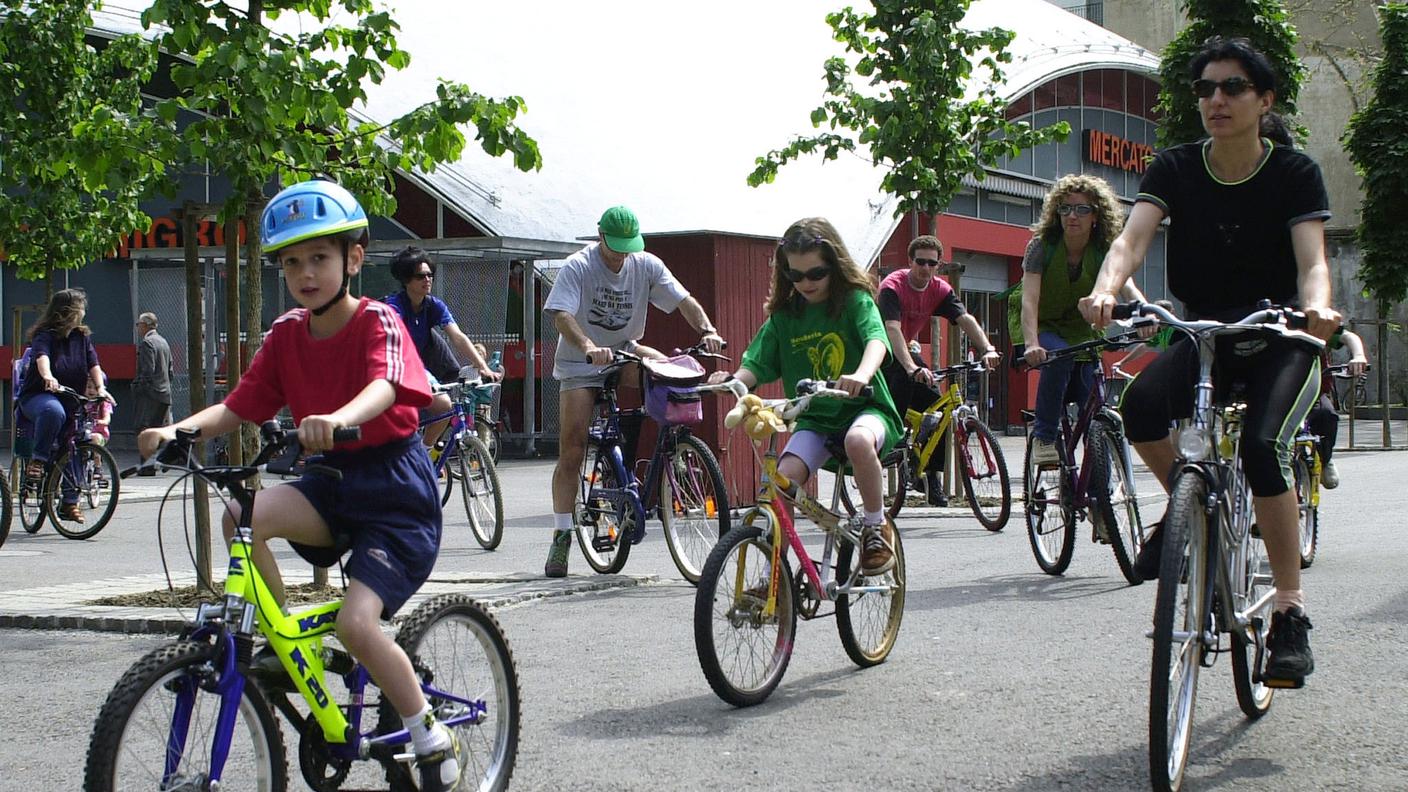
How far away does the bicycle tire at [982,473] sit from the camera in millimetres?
11117

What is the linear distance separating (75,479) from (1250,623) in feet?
33.4

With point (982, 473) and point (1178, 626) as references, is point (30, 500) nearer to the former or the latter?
point (982, 473)

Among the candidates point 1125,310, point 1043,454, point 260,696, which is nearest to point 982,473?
point 1043,454

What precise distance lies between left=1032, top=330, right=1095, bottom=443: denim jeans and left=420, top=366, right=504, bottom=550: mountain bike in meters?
3.63

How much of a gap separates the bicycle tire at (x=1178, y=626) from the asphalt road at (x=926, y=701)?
0.33 m

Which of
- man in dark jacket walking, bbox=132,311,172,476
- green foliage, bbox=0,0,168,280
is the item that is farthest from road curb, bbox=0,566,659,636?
man in dark jacket walking, bbox=132,311,172,476

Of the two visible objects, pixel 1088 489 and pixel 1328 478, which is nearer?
pixel 1088 489

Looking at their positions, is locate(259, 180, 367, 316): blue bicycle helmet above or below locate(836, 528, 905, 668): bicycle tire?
above

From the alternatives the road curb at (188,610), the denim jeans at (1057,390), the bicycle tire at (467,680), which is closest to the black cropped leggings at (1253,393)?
the bicycle tire at (467,680)

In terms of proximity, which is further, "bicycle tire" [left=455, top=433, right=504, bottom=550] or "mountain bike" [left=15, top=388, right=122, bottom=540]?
"mountain bike" [left=15, top=388, right=122, bottom=540]

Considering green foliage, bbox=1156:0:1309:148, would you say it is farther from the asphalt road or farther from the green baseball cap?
the green baseball cap

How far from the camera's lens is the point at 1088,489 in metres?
8.16

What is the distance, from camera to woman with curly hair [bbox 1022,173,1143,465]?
8414 millimetres

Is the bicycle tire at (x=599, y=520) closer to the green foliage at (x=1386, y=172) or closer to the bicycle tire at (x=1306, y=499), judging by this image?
the bicycle tire at (x=1306, y=499)
